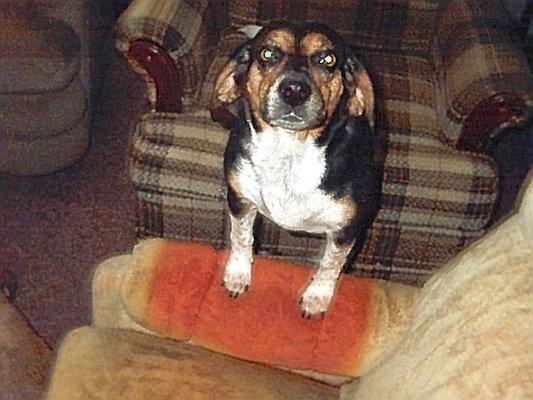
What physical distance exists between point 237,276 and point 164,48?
0.80 m

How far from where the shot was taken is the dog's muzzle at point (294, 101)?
1.34m

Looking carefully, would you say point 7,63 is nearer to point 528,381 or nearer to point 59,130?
point 59,130

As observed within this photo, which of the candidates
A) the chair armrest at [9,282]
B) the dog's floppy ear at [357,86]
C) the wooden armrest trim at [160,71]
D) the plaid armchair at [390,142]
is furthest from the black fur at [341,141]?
the chair armrest at [9,282]

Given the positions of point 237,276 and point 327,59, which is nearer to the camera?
point 327,59

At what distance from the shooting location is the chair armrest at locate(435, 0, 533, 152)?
1997 millimetres

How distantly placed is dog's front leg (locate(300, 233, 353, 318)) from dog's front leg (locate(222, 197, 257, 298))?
134mm

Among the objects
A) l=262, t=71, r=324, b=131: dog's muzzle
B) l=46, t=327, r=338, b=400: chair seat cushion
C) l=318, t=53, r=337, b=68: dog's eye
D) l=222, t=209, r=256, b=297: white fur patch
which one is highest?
l=318, t=53, r=337, b=68: dog's eye

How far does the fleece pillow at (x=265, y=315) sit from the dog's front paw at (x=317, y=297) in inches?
0.6

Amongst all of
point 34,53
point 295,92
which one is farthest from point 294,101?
point 34,53

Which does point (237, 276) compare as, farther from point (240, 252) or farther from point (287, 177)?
point (287, 177)

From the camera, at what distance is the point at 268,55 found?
1409 mm

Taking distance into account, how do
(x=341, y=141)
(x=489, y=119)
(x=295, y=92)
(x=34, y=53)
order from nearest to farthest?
(x=295, y=92) < (x=341, y=141) < (x=489, y=119) < (x=34, y=53)

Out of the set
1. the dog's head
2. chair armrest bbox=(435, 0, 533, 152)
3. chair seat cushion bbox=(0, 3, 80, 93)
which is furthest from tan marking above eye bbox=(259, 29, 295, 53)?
chair seat cushion bbox=(0, 3, 80, 93)

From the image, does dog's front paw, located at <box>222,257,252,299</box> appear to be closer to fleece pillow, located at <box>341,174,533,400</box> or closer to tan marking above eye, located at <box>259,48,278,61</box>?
fleece pillow, located at <box>341,174,533,400</box>
